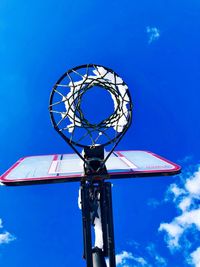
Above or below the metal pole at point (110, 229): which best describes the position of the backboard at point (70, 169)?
above

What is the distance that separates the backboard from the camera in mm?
5219

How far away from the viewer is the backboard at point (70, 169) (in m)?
5.22

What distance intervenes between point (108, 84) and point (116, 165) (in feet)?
5.34

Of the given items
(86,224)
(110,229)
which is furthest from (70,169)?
(110,229)

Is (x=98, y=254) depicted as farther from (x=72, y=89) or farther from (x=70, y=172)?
(x=72, y=89)

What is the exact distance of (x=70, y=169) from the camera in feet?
18.7

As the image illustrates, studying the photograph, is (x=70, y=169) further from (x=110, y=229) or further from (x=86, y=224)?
(x=110, y=229)

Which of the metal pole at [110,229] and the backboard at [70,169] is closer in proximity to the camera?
the metal pole at [110,229]

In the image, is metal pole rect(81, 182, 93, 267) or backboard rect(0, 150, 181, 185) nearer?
metal pole rect(81, 182, 93, 267)

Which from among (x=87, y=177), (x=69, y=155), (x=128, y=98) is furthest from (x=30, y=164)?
(x=128, y=98)

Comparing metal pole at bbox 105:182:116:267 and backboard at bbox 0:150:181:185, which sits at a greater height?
backboard at bbox 0:150:181:185

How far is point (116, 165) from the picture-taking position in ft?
19.4

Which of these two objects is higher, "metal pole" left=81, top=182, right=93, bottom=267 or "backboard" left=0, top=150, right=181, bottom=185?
"backboard" left=0, top=150, right=181, bottom=185

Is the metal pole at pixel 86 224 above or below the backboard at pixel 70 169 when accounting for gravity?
below
